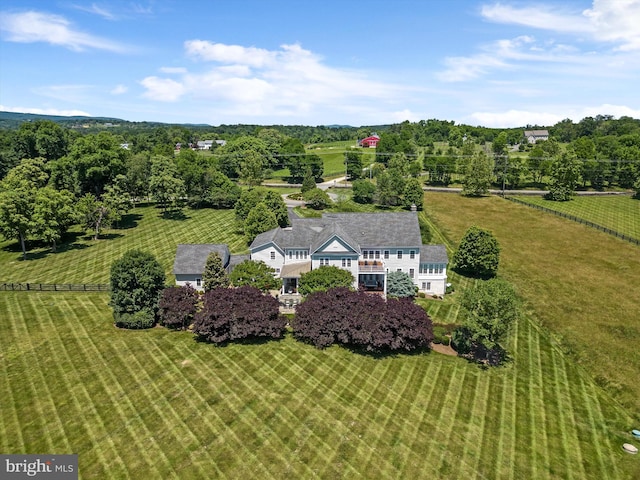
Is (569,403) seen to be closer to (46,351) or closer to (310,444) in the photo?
(310,444)

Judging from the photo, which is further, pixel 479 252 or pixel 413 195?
pixel 413 195

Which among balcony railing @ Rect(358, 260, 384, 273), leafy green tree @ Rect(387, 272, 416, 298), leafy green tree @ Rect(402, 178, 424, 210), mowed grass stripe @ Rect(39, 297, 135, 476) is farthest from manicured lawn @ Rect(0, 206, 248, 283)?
leafy green tree @ Rect(402, 178, 424, 210)

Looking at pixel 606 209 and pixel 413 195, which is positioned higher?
pixel 413 195

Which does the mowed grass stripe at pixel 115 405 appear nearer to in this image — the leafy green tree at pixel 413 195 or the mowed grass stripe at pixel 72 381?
the mowed grass stripe at pixel 72 381

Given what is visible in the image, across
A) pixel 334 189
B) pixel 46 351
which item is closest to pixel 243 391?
pixel 46 351

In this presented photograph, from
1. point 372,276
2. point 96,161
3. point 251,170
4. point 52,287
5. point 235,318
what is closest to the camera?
point 235,318

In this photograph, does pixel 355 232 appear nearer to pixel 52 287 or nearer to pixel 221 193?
pixel 52 287

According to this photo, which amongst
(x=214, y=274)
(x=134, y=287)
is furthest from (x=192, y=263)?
(x=134, y=287)
